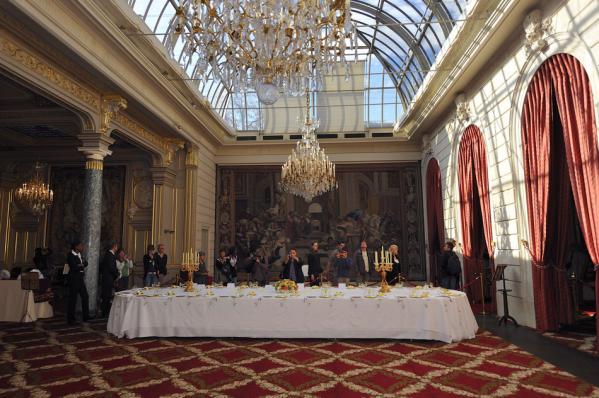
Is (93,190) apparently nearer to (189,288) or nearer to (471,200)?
(189,288)

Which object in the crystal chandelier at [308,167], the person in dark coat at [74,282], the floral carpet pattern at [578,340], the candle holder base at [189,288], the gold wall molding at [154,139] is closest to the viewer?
Result: the floral carpet pattern at [578,340]

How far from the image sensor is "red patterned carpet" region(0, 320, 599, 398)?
4082mm

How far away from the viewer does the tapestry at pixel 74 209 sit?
13.5 m

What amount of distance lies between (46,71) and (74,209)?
7575 mm

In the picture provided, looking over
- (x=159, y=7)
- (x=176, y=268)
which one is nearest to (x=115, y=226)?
(x=176, y=268)

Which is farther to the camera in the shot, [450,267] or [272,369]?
[450,267]

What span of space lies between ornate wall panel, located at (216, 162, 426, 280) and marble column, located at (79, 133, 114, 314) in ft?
23.1

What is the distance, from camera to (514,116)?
7.82m

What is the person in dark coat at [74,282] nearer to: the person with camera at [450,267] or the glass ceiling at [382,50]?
the glass ceiling at [382,50]

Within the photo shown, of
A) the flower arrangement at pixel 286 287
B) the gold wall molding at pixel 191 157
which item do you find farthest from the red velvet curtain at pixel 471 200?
the gold wall molding at pixel 191 157

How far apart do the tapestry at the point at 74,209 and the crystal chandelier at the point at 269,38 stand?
9552mm

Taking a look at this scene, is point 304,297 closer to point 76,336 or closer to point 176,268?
point 76,336

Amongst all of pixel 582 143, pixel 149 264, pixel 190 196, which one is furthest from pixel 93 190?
pixel 582 143

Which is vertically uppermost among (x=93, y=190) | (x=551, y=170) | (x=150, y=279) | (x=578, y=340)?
(x=93, y=190)
